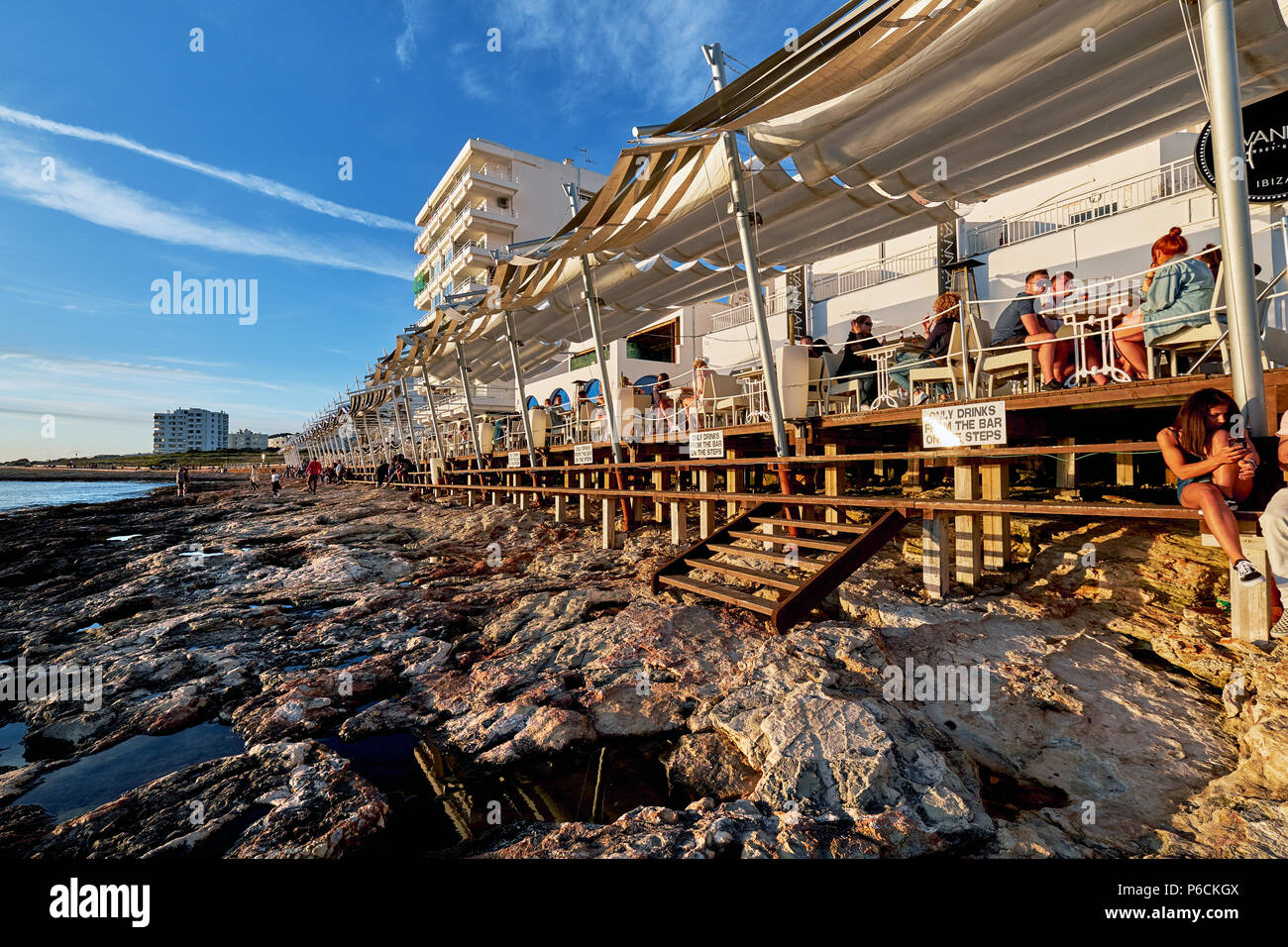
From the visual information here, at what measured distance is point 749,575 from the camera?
484cm

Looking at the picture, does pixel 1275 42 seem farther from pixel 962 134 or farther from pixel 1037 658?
pixel 1037 658

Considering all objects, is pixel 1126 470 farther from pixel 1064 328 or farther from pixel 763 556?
pixel 763 556

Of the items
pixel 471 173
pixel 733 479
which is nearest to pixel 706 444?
pixel 733 479

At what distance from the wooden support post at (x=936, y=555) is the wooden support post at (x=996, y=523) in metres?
0.47

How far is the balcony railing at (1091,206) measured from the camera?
39.6ft

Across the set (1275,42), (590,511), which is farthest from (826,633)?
(590,511)

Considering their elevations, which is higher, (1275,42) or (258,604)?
(1275,42)

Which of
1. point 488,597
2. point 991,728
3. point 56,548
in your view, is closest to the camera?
point 991,728

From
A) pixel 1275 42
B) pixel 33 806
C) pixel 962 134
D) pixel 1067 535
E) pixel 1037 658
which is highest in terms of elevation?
pixel 962 134

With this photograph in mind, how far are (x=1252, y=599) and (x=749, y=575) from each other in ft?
10.3

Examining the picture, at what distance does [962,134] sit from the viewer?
510 cm

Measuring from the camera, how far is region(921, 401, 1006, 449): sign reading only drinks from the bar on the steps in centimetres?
402

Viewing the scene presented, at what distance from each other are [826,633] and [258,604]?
20.6ft
